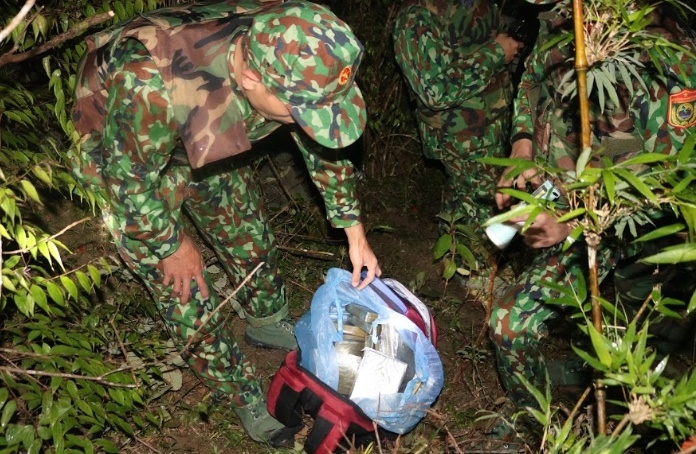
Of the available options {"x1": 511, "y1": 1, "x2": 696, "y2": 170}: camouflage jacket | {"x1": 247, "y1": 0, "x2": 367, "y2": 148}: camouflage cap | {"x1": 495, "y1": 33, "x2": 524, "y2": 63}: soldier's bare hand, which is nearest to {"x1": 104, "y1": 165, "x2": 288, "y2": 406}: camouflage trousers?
{"x1": 247, "y1": 0, "x2": 367, "y2": 148}: camouflage cap

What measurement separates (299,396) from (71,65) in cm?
168

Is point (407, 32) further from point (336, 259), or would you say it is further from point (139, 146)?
point (139, 146)

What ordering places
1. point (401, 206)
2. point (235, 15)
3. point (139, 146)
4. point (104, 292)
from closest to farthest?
1. point (139, 146)
2. point (235, 15)
3. point (104, 292)
4. point (401, 206)

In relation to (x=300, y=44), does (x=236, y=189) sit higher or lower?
lower

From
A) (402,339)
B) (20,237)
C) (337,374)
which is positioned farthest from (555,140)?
(20,237)

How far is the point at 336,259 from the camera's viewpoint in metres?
4.24

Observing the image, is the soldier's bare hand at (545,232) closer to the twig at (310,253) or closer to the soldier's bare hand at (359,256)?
the soldier's bare hand at (359,256)

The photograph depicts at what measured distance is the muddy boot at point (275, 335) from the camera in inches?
143

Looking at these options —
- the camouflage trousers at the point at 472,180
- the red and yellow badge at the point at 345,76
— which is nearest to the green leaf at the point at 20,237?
the red and yellow badge at the point at 345,76

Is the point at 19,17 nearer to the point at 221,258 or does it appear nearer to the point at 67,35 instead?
the point at 67,35

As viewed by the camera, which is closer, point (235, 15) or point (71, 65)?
point (235, 15)

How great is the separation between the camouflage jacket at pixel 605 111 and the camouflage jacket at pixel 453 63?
83 centimetres

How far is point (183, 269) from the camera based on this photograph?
8.93ft

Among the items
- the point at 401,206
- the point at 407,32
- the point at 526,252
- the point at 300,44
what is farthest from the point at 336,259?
the point at 300,44
